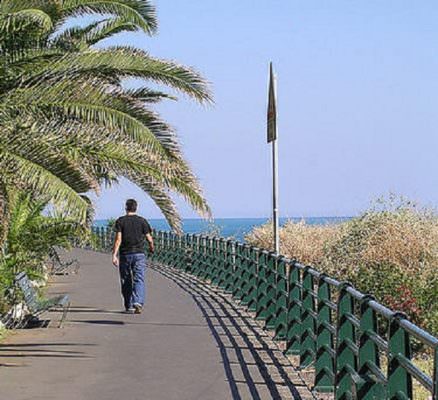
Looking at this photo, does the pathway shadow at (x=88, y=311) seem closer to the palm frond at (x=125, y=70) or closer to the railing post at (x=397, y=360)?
the palm frond at (x=125, y=70)

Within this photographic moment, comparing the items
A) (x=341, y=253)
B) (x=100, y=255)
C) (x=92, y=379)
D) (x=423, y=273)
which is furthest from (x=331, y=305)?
(x=100, y=255)

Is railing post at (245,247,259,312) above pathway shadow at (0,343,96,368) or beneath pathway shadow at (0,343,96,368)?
above

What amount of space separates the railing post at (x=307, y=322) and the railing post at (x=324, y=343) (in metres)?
0.54

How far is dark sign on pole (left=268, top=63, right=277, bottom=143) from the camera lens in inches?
606

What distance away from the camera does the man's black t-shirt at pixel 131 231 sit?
16859 millimetres

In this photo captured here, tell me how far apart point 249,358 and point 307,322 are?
82 cm

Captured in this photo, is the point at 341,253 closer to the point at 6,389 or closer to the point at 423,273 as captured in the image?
the point at 423,273

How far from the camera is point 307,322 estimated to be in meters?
11.8

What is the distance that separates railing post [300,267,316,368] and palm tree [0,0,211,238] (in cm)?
230

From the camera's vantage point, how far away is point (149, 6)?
18.1 metres

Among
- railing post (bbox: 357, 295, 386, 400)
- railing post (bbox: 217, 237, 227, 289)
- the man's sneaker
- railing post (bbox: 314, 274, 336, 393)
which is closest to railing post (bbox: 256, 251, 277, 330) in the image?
the man's sneaker

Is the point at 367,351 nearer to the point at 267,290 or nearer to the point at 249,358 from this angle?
the point at 249,358

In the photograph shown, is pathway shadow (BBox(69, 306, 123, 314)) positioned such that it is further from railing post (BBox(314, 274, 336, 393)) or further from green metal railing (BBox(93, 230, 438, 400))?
railing post (BBox(314, 274, 336, 393))

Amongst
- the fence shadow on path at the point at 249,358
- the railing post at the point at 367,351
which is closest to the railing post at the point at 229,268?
the fence shadow on path at the point at 249,358
